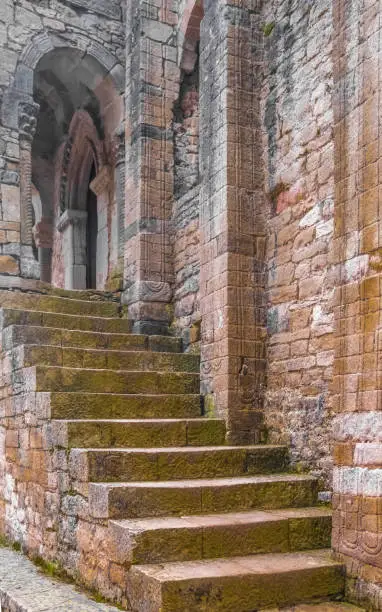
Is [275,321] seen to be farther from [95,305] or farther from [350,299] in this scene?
[95,305]

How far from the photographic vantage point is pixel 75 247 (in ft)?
41.4

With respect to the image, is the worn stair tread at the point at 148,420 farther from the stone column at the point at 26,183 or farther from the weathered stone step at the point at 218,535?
the stone column at the point at 26,183

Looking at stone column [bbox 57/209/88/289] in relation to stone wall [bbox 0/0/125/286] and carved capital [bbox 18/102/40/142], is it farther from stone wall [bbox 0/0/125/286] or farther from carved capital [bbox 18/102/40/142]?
carved capital [bbox 18/102/40/142]

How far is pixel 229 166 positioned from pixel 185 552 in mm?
3219

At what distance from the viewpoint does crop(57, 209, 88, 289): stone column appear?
1248 cm

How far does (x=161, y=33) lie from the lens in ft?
28.1

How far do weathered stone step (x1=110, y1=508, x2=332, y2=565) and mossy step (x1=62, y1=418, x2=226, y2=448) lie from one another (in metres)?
0.96

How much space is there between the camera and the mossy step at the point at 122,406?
5.64m

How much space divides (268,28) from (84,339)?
3.36 metres

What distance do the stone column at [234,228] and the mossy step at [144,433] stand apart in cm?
20

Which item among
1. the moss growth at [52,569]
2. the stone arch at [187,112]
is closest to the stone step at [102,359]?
the moss growth at [52,569]

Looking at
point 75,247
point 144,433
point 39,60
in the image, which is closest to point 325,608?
point 144,433

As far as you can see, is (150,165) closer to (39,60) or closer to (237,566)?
(39,60)

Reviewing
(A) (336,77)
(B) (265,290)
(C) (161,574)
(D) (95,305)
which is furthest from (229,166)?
(C) (161,574)
